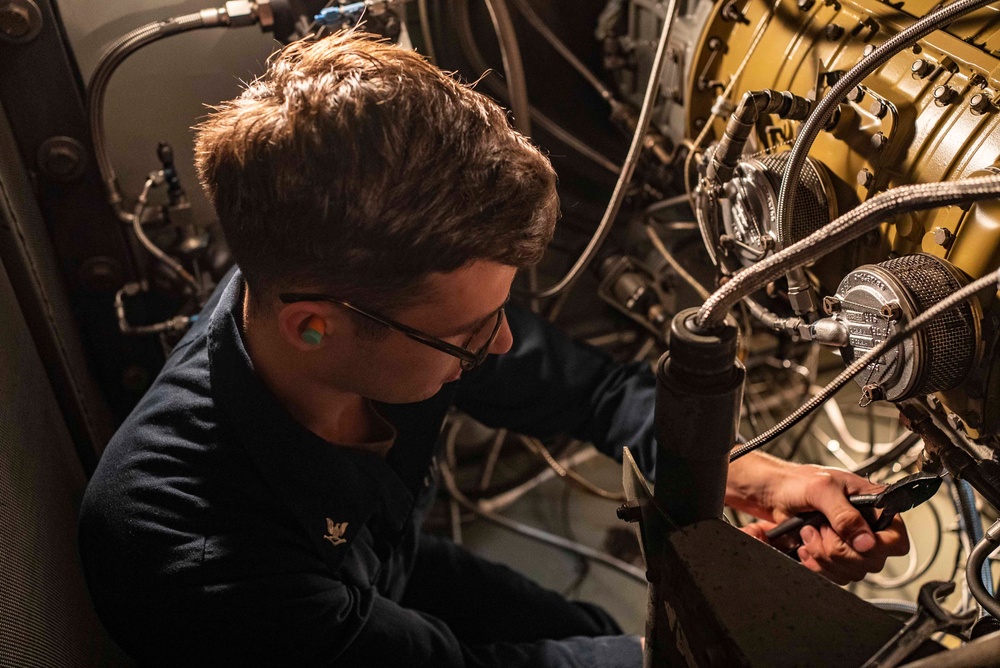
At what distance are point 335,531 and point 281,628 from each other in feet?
0.40

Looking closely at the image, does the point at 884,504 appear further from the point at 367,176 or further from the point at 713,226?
the point at 367,176

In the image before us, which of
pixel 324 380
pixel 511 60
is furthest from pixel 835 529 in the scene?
pixel 511 60

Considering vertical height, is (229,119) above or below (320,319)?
above

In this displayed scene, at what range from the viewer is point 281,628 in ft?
2.79

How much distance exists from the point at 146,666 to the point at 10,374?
1.26 feet

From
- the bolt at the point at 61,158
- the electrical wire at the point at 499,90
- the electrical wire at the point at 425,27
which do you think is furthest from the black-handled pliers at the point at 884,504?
the bolt at the point at 61,158

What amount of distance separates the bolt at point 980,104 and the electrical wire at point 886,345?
0.17 meters

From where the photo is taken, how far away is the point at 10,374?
941mm

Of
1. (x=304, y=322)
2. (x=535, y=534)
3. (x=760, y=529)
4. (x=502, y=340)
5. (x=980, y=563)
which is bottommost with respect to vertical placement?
(x=535, y=534)

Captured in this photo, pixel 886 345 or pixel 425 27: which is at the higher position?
pixel 425 27

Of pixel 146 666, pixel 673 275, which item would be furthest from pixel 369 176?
pixel 673 275

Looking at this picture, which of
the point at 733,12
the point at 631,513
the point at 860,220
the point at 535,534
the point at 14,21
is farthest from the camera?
the point at 535,534

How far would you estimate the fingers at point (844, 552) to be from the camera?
2.73 ft

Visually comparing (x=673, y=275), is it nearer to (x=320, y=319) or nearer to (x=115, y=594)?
(x=320, y=319)
